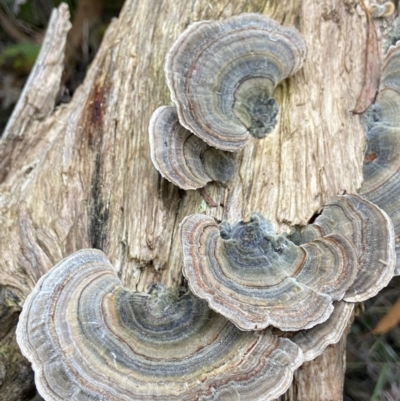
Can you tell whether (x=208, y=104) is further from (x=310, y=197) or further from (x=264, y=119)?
(x=310, y=197)

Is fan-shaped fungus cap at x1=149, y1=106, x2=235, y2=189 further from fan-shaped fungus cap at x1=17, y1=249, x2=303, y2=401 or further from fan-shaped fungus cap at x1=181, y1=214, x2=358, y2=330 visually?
fan-shaped fungus cap at x1=17, y1=249, x2=303, y2=401

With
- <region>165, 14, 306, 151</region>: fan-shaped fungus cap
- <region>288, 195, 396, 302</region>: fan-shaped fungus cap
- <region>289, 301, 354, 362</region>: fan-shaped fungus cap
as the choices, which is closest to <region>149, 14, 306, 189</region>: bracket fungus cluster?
<region>165, 14, 306, 151</region>: fan-shaped fungus cap

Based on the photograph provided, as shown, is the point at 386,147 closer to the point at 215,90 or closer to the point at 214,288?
the point at 215,90

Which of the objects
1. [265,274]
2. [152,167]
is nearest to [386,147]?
[265,274]

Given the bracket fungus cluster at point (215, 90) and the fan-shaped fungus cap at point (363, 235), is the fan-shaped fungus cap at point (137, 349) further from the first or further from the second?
the bracket fungus cluster at point (215, 90)

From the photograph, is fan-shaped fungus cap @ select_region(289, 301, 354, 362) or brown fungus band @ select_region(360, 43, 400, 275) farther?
brown fungus band @ select_region(360, 43, 400, 275)

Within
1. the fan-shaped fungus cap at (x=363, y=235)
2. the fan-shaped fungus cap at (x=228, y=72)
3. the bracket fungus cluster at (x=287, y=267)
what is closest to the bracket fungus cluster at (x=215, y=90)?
the fan-shaped fungus cap at (x=228, y=72)

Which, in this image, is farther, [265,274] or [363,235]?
[363,235]
